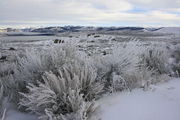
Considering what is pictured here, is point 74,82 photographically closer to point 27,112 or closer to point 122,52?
point 27,112

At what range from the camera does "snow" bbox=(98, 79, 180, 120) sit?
13.4ft

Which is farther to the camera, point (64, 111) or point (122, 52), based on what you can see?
point (122, 52)

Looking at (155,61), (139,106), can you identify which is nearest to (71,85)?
(139,106)

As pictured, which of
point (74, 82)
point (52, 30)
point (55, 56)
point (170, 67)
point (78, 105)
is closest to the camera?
point (78, 105)

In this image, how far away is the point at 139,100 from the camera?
4773 mm

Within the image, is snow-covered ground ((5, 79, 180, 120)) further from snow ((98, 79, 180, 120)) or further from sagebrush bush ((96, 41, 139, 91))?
sagebrush bush ((96, 41, 139, 91))

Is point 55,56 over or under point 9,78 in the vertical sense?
over

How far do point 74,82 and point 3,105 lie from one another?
51.5 inches

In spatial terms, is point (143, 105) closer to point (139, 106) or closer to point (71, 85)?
point (139, 106)

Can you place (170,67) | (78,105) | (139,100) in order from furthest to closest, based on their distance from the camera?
(170,67) < (139,100) < (78,105)

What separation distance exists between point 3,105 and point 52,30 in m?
104

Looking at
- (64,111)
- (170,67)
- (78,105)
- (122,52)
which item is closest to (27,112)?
(64,111)

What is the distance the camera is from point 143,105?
14.7 ft

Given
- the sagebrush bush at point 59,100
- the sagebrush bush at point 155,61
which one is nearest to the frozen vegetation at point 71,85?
the sagebrush bush at point 59,100
